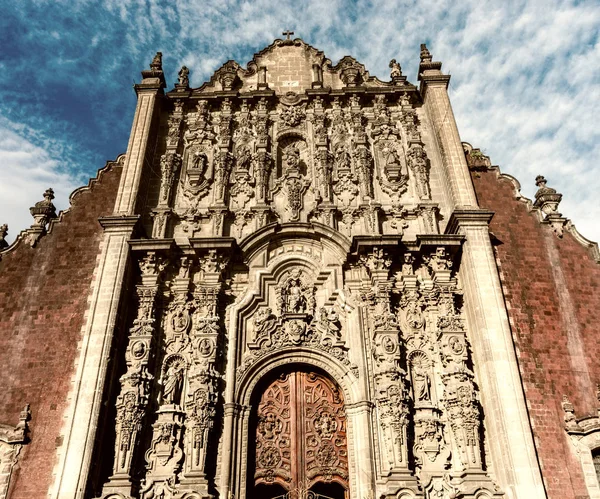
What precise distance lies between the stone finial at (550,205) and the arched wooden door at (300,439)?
22.2ft

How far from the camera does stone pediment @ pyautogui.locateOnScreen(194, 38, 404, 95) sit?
53.3 feet

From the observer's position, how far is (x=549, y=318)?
12102 mm

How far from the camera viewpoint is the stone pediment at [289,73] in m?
16.2

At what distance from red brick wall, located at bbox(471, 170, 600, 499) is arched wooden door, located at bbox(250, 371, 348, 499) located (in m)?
3.96

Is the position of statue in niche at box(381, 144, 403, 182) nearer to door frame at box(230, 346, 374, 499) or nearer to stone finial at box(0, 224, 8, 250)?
door frame at box(230, 346, 374, 499)

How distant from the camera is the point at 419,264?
1282 centimetres

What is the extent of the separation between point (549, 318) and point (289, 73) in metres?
10.2

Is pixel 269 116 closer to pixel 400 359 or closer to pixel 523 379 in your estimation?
pixel 400 359

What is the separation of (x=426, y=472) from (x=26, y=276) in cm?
994

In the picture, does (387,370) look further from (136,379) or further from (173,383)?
(136,379)

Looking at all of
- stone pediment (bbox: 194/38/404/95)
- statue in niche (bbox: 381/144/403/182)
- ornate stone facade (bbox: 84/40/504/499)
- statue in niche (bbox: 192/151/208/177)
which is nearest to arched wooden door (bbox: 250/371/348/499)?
ornate stone facade (bbox: 84/40/504/499)

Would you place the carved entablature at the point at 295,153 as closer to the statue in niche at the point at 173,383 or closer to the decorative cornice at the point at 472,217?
the decorative cornice at the point at 472,217

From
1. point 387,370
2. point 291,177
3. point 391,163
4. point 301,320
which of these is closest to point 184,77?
point 291,177

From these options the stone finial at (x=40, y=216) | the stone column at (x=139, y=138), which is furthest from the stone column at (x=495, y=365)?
the stone finial at (x=40, y=216)
